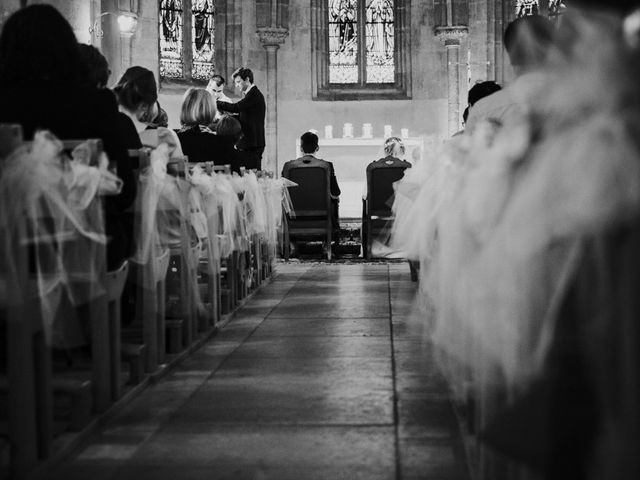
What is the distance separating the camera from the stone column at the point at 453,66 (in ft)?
52.2

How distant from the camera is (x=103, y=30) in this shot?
40.3 feet

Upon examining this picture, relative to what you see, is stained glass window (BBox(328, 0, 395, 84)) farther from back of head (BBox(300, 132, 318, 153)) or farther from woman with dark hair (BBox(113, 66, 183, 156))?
woman with dark hair (BBox(113, 66, 183, 156))

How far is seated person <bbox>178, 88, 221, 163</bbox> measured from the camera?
6496 millimetres

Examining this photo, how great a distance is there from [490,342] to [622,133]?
0.62 meters

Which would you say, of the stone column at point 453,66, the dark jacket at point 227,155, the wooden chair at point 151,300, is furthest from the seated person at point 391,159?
the wooden chair at point 151,300

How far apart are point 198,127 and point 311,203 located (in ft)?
13.2

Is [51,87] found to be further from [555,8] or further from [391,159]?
[555,8]

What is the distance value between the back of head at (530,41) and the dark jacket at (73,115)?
1.39 meters

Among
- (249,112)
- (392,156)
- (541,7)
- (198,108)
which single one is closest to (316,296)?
(198,108)

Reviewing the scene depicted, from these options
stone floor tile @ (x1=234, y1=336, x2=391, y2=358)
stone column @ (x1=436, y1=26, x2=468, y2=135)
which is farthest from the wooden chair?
stone column @ (x1=436, y1=26, x2=468, y2=135)

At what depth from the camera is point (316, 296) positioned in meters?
7.10

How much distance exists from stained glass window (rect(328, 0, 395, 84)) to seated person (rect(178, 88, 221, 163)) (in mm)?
10019

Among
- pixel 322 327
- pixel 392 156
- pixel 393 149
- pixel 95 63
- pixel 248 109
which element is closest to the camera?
pixel 95 63

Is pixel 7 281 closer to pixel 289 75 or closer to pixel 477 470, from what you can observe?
pixel 477 470
